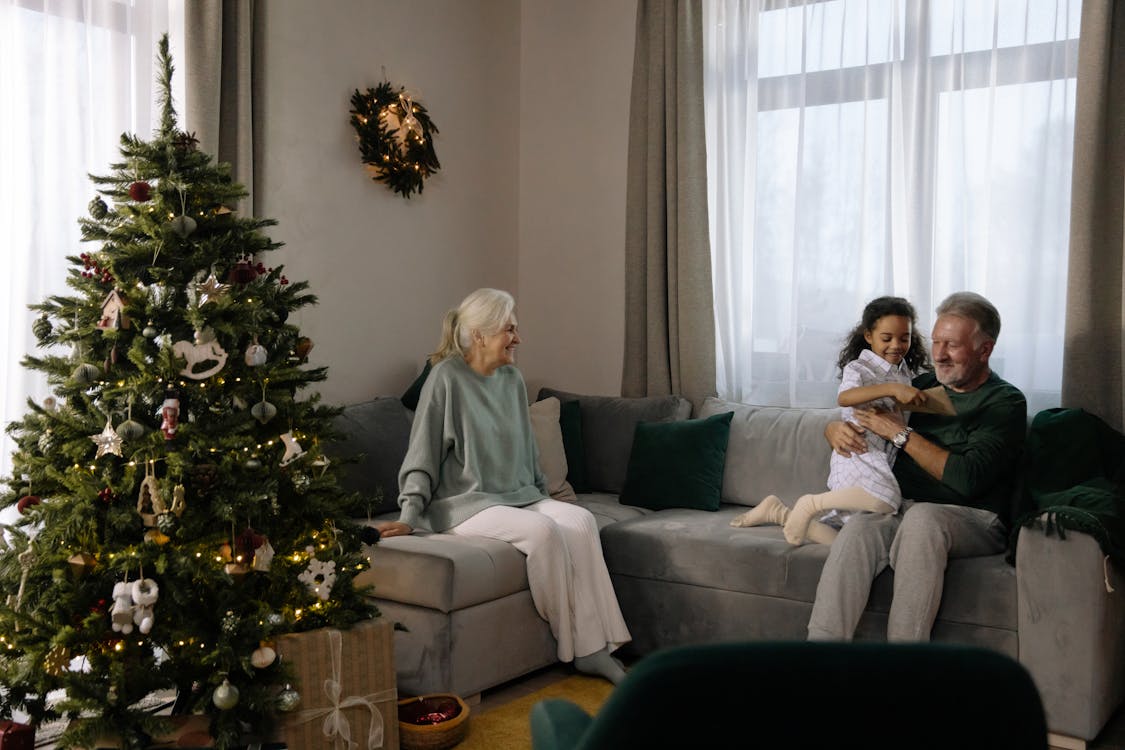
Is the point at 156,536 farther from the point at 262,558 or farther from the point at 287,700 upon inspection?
the point at 287,700

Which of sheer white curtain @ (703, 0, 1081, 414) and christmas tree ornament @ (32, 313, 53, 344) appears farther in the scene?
sheer white curtain @ (703, 0, 1081, 414)

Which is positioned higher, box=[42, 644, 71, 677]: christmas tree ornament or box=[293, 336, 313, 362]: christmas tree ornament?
box=[293, 336, 313, 362]: christmas tree ornament

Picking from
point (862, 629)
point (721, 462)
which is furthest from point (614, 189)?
point (862, 629)

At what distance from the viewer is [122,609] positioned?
225 centimetres

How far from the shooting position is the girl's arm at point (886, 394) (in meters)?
3.27

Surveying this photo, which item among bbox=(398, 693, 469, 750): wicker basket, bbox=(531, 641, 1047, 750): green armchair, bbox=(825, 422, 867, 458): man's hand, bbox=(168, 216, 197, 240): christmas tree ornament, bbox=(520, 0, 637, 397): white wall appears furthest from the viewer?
bbox=(520, 0, 637, 397): white wall

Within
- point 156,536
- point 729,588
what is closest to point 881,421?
point 729,588

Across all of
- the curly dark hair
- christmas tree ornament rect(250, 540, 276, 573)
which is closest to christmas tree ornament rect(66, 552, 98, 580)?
christmas tree ornament rect(250, 540, 276, 573)

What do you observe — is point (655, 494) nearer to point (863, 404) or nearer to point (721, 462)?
point (721, 462)

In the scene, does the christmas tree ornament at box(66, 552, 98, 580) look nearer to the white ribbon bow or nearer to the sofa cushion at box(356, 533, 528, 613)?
the white ribbon bow

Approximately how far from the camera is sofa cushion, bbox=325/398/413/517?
3650 mm

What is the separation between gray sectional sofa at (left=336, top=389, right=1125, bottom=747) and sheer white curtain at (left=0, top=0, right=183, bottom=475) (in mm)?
1089

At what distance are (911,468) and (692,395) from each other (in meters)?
1.22

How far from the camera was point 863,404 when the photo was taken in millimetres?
3420
